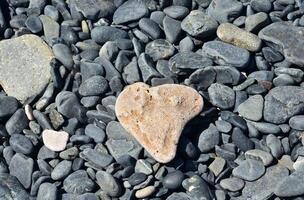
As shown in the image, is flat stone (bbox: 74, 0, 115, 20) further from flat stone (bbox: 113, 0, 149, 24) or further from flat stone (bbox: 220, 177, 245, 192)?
flat stone (bbox: 220, 177, 245, 192)

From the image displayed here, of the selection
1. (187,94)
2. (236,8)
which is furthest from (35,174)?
(236,8)

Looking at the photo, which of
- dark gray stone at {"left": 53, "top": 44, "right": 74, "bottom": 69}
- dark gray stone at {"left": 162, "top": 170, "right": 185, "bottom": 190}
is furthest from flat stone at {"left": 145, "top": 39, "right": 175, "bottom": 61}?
dark gray stone at {"left": 162, "top": 170, "right": 185, "bottom": 190}

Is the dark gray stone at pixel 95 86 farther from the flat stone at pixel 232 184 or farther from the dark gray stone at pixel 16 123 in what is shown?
the flat stone at pixel 232 184

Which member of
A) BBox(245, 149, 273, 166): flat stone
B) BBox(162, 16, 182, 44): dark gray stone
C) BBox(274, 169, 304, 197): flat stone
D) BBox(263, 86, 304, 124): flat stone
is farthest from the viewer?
BBox(162, 16, 182, 44): dark gray stone

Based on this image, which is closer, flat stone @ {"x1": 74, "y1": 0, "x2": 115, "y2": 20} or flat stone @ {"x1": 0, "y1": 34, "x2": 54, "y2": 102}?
flat stone @ {"x1": 0, "y1": 34, "x2": 54, "y2": 102}

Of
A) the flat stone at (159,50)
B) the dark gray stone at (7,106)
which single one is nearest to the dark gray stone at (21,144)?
the dark gray stone at (7,106)

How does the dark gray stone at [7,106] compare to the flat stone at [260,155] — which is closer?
the flat stone at [260,155]

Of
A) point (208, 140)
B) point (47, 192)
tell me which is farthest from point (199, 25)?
point (47, 192)
